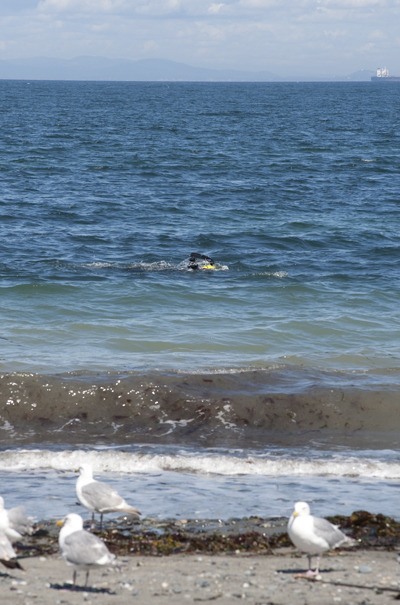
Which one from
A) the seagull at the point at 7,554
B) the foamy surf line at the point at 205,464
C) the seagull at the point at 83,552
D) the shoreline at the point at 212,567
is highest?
the seagull at the point at 83,552

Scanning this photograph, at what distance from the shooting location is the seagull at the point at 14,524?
8.95 m

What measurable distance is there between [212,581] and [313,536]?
0.90m

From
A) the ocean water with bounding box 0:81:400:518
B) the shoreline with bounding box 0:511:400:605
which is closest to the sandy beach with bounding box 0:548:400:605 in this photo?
the shoreline with bounding box 0:511:400:605

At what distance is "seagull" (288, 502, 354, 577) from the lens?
28.6 ft

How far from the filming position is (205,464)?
41.4ft

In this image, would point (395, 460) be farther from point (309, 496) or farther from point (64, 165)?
point (64, 165)

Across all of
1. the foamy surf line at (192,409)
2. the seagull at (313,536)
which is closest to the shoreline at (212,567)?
the seagull at (313,536)

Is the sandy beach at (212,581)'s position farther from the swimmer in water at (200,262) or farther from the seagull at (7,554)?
the swimmer in water at (200,262)

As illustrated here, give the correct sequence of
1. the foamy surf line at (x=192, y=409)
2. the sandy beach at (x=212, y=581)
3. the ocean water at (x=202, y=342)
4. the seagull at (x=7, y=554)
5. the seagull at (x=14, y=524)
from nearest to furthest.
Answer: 1. the sandy beach at (x=212, y=581)
2. the seagull at (x=7, y=554)
3. the seagull at (x=14, y=524)
4. the ocean water at (x=202, y=342)
5. the foamy surf line at (x=192, y=409)

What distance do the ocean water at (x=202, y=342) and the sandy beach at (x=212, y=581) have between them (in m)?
1.40

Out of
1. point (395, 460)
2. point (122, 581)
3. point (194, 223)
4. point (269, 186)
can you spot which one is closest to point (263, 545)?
point (122, 581)

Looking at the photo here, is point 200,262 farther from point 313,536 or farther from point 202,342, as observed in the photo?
point 313,536

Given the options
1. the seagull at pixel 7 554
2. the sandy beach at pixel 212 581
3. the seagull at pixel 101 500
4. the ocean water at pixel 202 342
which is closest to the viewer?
the sandy beach at pixel 212 581

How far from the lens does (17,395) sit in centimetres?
1527
